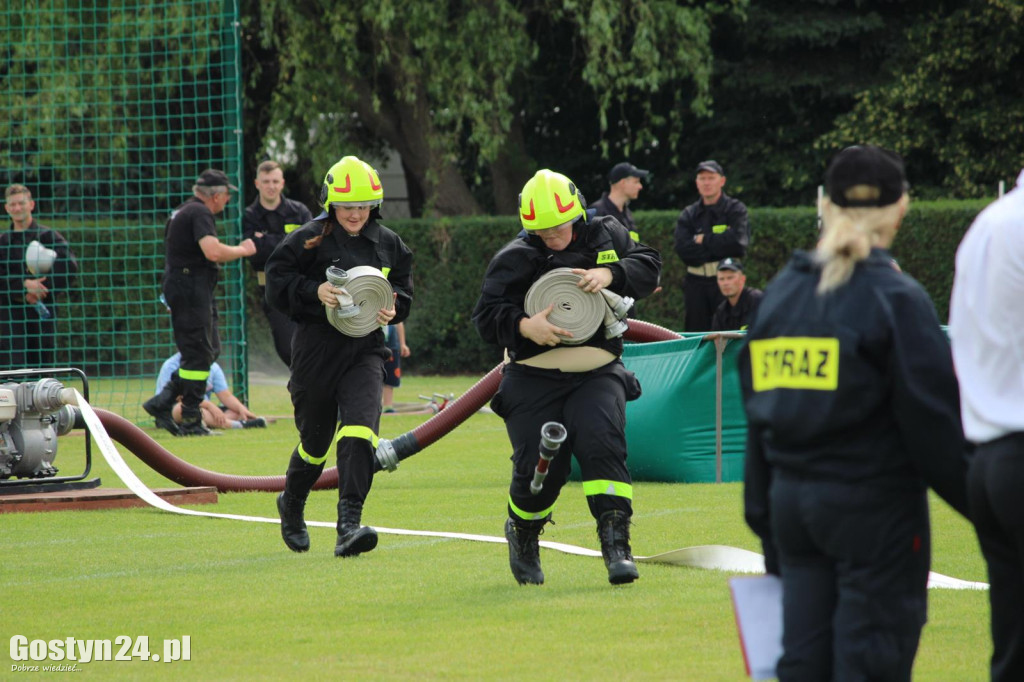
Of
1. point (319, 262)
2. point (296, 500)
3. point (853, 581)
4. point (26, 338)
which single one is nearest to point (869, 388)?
point (853, 581)

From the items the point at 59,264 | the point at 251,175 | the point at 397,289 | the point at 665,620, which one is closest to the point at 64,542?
the point at 397,289

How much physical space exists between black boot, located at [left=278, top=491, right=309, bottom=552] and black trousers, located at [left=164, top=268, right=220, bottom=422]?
5.89 m

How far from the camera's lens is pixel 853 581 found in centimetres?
359

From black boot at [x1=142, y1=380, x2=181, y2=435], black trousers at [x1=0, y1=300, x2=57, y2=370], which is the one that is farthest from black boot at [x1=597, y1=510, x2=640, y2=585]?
black trousers at [x1=0, y1=300, x2=57, y2=370]

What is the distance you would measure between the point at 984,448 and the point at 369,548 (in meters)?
4.41

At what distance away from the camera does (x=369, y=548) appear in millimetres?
7629

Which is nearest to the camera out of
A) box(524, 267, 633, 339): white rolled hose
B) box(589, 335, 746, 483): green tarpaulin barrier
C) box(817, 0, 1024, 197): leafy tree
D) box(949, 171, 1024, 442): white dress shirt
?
box(949, 171, 1024, 442): white dress shirt

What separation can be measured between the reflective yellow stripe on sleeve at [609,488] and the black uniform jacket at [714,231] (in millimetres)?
8136

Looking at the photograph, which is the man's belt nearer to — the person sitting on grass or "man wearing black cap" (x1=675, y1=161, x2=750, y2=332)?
"man wearing black cap" (x1=675, y1=161, x2=750, y2=332)

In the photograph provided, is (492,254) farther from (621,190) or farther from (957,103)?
(621,190)

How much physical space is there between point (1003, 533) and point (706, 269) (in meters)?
11.0

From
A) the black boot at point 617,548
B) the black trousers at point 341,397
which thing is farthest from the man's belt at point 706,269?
the black boot at point 617,548

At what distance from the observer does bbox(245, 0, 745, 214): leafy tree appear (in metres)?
23.2

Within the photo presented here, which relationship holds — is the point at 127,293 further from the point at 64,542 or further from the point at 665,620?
the point at 665,620
